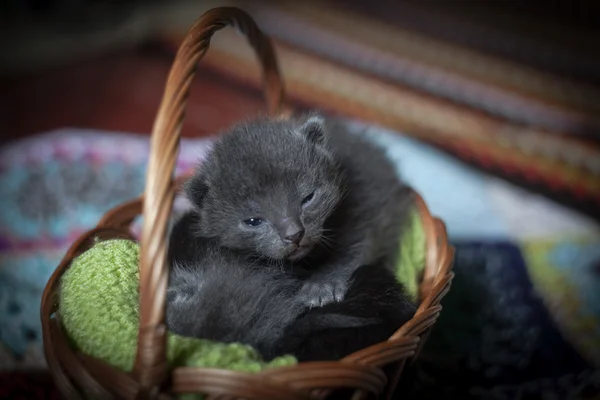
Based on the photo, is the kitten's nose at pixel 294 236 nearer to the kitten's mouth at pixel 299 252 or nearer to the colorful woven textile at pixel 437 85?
the kitten's mouth at pixel 299 252

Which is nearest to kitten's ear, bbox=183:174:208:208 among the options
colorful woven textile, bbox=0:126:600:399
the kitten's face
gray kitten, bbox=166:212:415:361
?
the kitten's face

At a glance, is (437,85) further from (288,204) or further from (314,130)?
(288,204)

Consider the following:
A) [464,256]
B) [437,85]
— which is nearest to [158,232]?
[464,256]

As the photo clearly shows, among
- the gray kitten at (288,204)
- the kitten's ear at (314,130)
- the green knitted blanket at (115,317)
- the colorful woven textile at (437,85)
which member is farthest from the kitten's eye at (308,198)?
the colorful woven textile at (437,85)

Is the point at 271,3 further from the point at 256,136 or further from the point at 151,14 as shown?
the point at 256,136

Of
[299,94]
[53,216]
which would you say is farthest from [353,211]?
[299,94]

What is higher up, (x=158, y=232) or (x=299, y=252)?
(x=158, y=232)

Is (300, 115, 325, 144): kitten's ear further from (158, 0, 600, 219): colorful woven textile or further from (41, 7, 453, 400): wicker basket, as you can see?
(158, 0, 600, 219): colorful woven textile
